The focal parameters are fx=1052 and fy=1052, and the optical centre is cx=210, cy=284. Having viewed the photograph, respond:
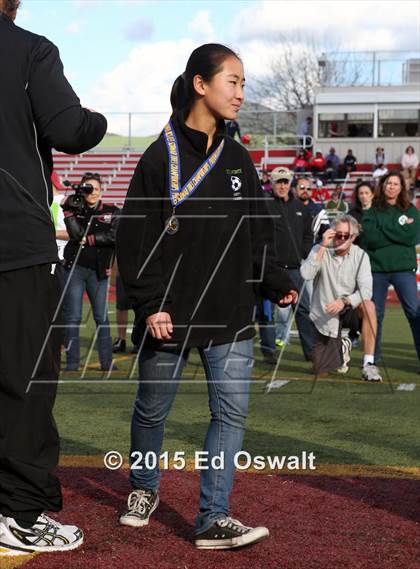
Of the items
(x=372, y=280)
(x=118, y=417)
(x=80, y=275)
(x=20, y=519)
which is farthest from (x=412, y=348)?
(x=20, y=519)

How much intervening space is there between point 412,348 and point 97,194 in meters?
4.82

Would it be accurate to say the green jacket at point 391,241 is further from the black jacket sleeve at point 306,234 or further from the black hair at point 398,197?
the black jacket sleeve at point 306,234

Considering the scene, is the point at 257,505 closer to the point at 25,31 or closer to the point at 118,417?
the point at 25,31

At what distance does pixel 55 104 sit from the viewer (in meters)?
4.05

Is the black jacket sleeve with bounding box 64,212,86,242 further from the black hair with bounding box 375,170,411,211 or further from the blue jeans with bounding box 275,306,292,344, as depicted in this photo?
the blue jeans with bounding box 275,306,292,344

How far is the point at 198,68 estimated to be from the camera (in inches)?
178

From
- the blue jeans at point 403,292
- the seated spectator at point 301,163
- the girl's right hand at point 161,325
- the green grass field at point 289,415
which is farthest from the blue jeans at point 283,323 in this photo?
the seated spectator at point 301,163

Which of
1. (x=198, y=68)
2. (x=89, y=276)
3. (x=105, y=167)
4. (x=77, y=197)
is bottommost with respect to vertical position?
(x=89, y=276)

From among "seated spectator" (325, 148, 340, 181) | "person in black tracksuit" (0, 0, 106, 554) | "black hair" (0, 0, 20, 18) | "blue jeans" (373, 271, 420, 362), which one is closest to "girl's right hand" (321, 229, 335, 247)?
"blue jeans" (373, 271, 420, 362)

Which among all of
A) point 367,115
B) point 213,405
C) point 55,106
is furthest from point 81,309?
point 367,115

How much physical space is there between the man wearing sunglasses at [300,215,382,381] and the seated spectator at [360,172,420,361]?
1.86ft

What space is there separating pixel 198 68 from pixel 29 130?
846mm

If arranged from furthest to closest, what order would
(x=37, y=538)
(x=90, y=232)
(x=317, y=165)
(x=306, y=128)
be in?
(x=306, y=128) < (x=317, y=165) < (x=90, y=232) < (x=37, y=538)

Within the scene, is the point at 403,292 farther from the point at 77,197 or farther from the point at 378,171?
the point at 378,171
